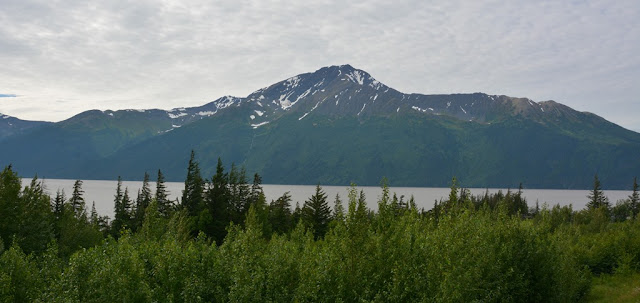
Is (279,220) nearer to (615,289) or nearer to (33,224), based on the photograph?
(33,224)

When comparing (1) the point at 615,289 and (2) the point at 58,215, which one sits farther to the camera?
(2) the point at 58,215

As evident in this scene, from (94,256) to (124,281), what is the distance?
4763 millimetres

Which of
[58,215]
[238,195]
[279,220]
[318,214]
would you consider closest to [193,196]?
[238,195]

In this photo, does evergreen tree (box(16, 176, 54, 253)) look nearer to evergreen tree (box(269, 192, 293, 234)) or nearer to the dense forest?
the dense forest

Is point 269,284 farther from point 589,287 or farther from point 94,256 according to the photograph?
point 589,287

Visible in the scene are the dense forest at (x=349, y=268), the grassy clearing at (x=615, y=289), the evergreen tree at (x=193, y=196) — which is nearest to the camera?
the dense forest at (x=349, y=268)

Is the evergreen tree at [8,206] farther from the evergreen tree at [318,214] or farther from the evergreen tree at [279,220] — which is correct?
the evergreen tree at [279,220]

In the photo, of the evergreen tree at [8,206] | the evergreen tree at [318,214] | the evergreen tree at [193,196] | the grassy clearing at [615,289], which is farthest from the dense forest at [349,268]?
the evergreen tree at [193,196]

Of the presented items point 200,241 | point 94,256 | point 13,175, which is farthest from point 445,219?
point 13,175

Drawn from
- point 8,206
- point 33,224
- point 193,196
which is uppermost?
point 193,196

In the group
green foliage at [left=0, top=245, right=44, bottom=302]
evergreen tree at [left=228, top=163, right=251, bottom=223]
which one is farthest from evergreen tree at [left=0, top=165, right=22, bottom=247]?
evergreen tree at [left=228, top=163, right=251, bottom=223]

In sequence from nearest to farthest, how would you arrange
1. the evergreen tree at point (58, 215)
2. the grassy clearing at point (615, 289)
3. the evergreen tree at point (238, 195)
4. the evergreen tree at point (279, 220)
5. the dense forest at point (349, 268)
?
the dense forest at point (349, 268)
the grassy clearing at point (615, 289)
the evergreen tree at point (58, 215)
the evergreen tree at point (279, 220)
the evergreen tree at point (238, 195)

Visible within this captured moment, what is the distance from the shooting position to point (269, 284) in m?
25.3

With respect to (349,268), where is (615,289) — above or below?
below
